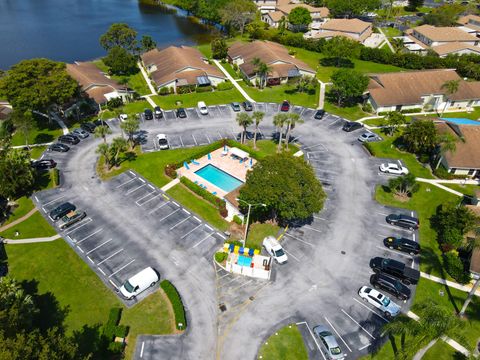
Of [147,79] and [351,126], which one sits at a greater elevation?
[351,126]

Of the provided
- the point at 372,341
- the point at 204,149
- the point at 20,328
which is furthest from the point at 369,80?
the point at 20,328

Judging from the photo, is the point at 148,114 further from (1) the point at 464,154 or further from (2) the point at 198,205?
(1) the point at 464,154

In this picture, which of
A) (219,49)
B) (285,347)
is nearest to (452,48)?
(219,49)

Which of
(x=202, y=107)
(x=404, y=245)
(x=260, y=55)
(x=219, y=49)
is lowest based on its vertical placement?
A: (x=404, y=245)

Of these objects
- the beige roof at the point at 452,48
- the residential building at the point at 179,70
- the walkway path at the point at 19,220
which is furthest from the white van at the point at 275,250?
the beige roof at the point at 452,48

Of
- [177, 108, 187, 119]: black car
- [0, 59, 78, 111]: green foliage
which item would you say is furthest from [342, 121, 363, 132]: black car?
[0, 59, 78, 111]: green foliage

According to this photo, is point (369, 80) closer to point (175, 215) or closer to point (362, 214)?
point (362, 214)
